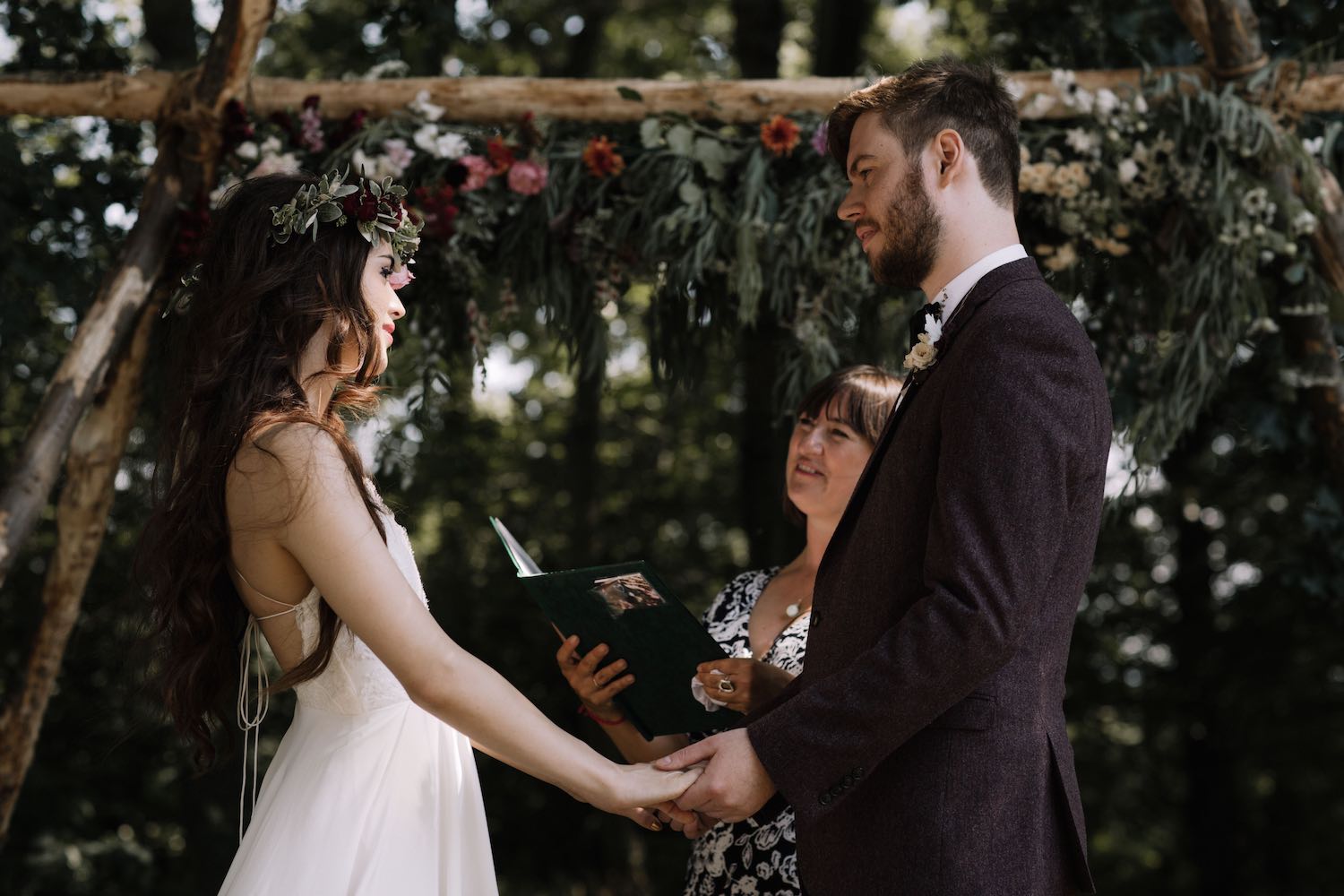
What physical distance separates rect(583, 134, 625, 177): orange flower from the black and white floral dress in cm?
143

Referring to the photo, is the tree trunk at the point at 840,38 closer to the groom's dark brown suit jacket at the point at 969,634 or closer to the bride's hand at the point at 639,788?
the groom's dark brown suit jacket at the point at 969,634

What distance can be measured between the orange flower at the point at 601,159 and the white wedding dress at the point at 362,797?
1.82 metres

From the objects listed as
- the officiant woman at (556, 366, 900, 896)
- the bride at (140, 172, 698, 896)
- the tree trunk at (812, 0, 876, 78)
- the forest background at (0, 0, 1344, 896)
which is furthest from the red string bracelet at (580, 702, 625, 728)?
the tree trunk at (812, 0, 876, 78)

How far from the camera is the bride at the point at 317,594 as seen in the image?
2.07 m

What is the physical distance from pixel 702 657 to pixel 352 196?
111 centimetres

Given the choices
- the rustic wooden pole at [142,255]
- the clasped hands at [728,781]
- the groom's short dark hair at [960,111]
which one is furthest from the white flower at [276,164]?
the clasped hands at [728,781]

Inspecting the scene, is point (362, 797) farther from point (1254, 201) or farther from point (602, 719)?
point (1254, 201)

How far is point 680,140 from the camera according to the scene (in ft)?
12.7

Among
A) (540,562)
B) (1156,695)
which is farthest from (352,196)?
(1156,695)

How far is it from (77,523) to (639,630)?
2294mm

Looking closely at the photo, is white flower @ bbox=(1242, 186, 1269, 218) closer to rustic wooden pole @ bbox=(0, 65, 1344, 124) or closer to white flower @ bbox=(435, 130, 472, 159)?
Result: rustic wooden pole @ bbox=(0, 65, 1344, 124)

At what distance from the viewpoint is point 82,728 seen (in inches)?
277

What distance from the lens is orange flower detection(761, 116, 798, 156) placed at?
12.6 ft

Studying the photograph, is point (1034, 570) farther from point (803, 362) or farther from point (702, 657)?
point (803, 362)
